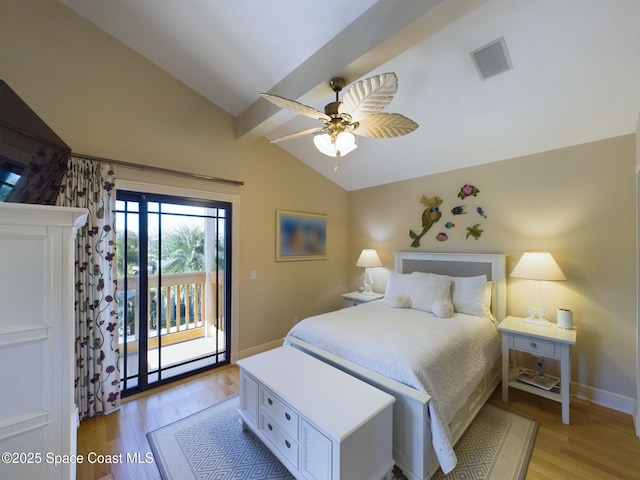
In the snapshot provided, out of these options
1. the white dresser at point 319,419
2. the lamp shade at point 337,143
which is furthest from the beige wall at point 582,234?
the white dresser at point 319,419

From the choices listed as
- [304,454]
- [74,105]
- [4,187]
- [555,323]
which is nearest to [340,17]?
[4,187]

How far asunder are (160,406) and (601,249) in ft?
14.0

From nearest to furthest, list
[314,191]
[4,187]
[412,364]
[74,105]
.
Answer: [4,187]
[412,364]
[74,105]
[314,191]

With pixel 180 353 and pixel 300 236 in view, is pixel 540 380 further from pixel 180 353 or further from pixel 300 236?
pixel 180 353

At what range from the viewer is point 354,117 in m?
1.69

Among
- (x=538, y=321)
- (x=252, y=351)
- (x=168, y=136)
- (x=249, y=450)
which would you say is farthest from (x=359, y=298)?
(x=168, y=136)

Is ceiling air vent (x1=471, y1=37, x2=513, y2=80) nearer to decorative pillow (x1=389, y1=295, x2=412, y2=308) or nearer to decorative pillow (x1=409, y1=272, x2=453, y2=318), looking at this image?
decorative pillow (x1=409, y1=272, x2=453, y2=318)

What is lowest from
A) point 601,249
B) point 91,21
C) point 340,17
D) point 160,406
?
point 160,406

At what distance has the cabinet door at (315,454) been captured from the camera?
51.7 inches

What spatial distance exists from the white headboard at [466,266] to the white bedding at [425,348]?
389mm

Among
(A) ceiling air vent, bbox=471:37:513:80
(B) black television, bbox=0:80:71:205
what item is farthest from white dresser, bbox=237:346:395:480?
(A) ceiling air vent, bbox=471:37:513:80

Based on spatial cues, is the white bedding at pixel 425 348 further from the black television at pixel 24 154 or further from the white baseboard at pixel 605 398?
the black television at pixel 24 154

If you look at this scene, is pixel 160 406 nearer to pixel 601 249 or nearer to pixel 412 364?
pixel 412 364

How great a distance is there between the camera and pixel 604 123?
2229mm
